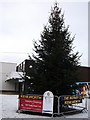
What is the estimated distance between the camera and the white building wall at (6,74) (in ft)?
191

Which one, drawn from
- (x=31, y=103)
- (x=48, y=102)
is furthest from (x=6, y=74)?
(x=48, y=102)

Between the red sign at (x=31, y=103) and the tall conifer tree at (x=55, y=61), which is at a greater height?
the tall conifer tree at (x=55, y=61)

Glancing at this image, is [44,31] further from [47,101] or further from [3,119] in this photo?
[3,119]

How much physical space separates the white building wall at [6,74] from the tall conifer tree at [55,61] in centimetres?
4167

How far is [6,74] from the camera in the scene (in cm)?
6134

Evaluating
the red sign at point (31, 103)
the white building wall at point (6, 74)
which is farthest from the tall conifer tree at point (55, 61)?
the white building wall at point (6, 74)

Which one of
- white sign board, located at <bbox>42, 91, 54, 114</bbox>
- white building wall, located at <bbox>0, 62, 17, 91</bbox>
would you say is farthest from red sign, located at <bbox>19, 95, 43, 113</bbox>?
white building wall, located at <bbox>0, 62, 17, 91</bbox>

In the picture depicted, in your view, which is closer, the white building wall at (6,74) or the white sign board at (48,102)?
the white sign board at (48,102)

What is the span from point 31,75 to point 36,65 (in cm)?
75

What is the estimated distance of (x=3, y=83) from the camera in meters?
59.5

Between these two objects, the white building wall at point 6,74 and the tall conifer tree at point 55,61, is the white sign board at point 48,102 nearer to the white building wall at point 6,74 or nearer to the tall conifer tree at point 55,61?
the tall conifer tree at point 55,61

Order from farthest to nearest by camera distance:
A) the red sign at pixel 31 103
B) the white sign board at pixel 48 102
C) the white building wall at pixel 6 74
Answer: the white building wall at pixel 6 74, the red sign at pixel 31 103, the white sign board at pixel 48 102

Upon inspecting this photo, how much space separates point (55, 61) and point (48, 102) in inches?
99.0

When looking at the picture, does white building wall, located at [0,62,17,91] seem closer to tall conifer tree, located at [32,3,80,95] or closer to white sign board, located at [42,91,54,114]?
tall conifer tree, located at [32,3,80,95]
